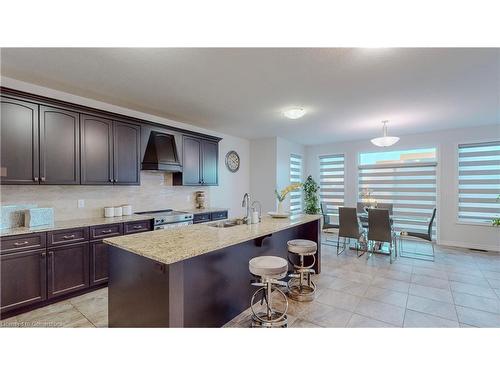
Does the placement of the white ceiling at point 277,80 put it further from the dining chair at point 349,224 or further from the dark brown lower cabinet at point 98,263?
the dark brown lower cabinet at point 98,263

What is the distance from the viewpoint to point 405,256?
4.33 meters

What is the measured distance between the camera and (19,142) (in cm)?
239

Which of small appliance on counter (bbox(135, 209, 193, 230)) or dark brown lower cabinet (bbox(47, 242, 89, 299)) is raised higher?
small appliance on counter (bbox(135, 209, 193, 230))

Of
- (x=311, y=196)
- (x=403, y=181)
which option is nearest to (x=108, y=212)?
(x=311, y=196)

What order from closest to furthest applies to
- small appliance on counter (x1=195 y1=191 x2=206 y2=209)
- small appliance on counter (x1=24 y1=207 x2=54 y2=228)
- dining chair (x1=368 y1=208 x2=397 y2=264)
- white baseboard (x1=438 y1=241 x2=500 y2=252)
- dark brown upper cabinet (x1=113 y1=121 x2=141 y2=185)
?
1. small appliance on counter (x1=24 y1=207 x2=54 y2=228)
2. dark brown upper cabinet (x1=113 y1=121 x2=141 y2=185)
3. dining chair (x1=368 y1=208 x2=397 y2=264)
4. white baseboard (x1=438 y1=241 x2=500 y2=252)
5. small appliance on counter (x1=195 y1=191 x2=206 y2=209)

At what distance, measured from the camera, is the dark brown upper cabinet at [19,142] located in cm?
230

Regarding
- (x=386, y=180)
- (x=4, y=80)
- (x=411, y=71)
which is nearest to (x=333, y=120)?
(x=411, y=71)

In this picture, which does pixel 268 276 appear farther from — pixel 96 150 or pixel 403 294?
pixel 96 150

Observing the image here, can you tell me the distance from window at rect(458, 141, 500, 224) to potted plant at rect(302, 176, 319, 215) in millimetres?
3079

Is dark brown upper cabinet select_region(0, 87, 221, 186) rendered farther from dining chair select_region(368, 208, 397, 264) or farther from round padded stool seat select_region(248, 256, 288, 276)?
dining chair select_region(368, 208, 397, 264)

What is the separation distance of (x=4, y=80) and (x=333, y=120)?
180 inches

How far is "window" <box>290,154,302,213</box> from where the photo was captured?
253 inches

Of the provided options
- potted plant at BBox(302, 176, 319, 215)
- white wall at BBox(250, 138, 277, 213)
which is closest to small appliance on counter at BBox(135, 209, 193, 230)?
white wall at BBox(250, 138, 277, 213)
